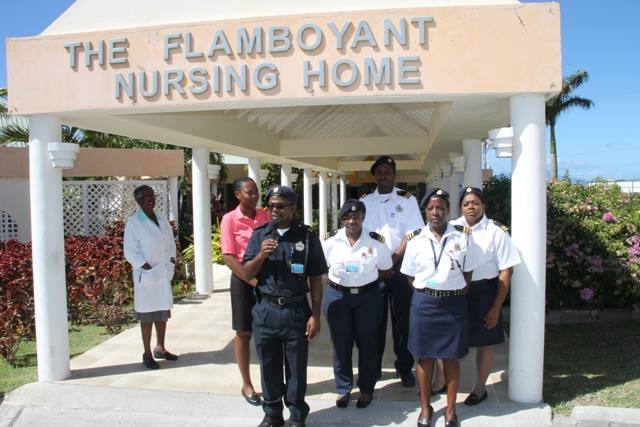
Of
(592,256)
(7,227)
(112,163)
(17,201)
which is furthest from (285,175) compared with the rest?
(592,256)

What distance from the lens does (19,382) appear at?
4738 millimetres

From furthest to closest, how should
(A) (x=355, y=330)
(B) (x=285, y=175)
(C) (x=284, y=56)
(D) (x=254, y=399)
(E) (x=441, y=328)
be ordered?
(B) (x=285, y=175) < (C) (x=284, y=56) < (D) (x=254, y=399) < (A) (x=355, y=330) < (E) (x=441, y=328)

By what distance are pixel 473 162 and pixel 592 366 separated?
2.83 meters

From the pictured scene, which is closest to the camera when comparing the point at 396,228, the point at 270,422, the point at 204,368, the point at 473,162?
the point at 270,422

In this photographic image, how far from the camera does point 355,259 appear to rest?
3.84 meters

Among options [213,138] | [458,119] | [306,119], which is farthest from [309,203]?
[458,119]

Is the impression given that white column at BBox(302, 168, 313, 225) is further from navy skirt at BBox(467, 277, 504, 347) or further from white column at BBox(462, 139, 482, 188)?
navy skirt at BBox(467, 277, 504, 347)

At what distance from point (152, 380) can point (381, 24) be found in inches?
141

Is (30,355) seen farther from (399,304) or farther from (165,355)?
(399,304)

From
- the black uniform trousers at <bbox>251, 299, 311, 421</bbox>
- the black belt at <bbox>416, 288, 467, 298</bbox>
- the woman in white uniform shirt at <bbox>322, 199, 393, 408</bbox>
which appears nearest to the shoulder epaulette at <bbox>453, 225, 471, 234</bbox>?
the black belt at <bbox>416, 288, 467, 298</bbox>

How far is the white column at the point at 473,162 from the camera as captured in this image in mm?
6723

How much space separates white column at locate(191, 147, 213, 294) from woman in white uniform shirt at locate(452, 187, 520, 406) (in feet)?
17.5

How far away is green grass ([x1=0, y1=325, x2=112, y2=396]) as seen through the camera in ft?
15.7

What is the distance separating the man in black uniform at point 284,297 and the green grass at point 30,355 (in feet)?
8.26
